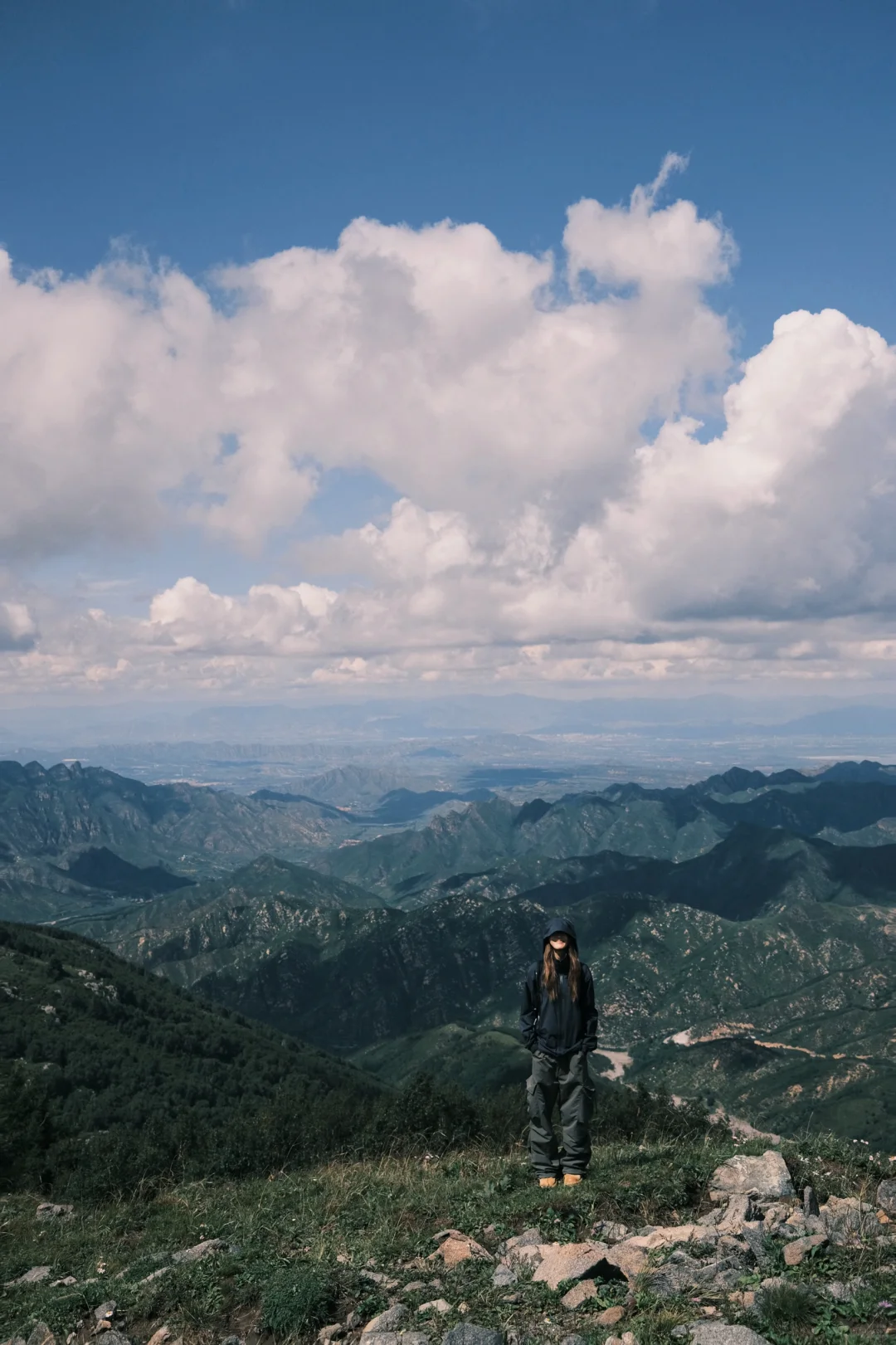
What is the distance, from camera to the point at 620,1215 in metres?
11.4

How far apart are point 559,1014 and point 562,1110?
1.72m

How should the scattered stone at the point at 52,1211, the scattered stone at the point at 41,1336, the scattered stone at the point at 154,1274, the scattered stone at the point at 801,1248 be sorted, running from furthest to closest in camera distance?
the scattered stone at the point at 52,1211 → the scattered stone at the point at 154,1274 → the scattered stone at the point at 41,1336 → the scattered stone at the point at 801,1248

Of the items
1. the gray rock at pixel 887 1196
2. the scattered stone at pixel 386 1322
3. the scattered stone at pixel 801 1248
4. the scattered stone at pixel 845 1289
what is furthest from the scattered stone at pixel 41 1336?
the gray rock at pixel 887 1196

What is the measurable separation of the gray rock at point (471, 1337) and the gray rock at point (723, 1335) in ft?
6.78

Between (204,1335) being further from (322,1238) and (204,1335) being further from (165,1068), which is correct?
(165,1068)

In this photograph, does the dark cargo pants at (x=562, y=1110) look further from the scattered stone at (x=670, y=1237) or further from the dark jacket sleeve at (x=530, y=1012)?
the scattered stone at (x=670, y=1237)

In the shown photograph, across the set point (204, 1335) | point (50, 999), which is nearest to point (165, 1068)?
point (50, 999)

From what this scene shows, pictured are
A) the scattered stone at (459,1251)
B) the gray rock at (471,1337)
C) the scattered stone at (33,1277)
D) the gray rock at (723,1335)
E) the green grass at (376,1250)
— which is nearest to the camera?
the gray rock at (723,1335)

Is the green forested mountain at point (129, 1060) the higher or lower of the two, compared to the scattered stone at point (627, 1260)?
lower

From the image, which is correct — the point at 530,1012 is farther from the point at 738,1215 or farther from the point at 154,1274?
the point at 154,1274

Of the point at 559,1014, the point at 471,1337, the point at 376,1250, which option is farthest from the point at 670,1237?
the point at 376,1250

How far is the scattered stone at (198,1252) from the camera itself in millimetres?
12305

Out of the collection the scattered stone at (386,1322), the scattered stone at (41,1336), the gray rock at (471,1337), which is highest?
the gray rock at (471,1337)

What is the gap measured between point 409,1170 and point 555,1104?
4.44 m
